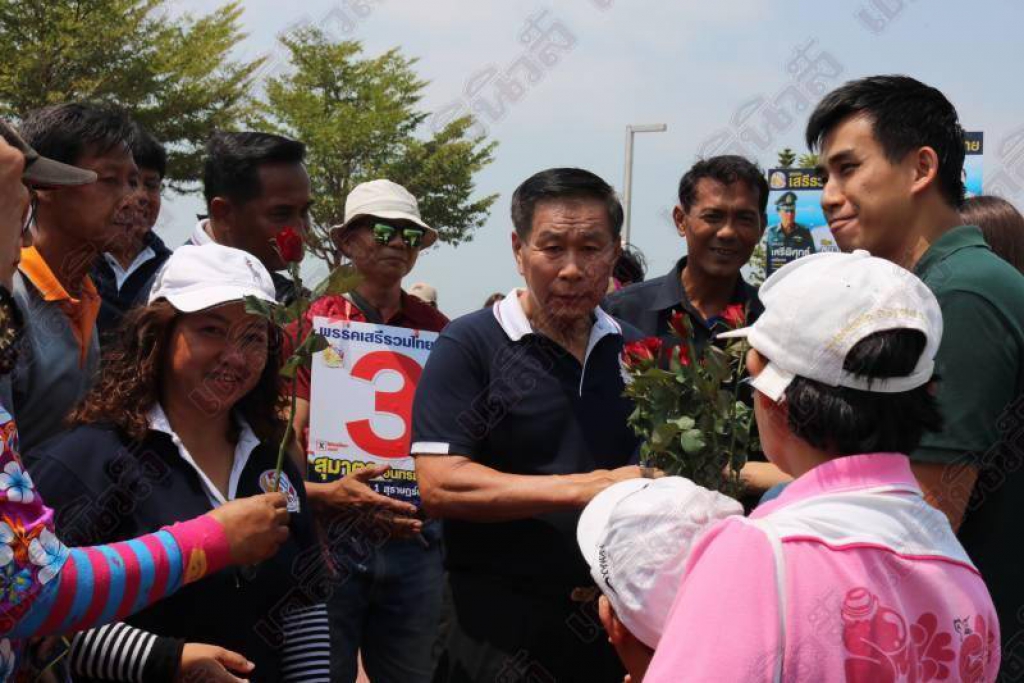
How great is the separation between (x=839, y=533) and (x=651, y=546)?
33cm

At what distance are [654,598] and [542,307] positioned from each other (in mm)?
1682

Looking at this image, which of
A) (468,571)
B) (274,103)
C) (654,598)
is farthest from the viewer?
(274,103)

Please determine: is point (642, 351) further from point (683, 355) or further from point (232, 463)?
point (232, 463)

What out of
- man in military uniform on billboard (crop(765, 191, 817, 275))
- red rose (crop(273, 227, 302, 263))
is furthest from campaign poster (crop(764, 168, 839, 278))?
red rose (crop(273, 227, 302, 263))

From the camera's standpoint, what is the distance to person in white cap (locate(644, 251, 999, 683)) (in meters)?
1.62

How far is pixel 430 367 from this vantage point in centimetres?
337

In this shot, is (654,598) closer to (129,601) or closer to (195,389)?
(129,601)

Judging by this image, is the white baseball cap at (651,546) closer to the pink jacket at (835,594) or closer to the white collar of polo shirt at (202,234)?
the pink jacket at (835,594)

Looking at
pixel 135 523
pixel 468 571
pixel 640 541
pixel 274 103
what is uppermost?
pixel 274 103

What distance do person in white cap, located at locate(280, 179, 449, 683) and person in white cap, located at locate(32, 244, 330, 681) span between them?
96cm

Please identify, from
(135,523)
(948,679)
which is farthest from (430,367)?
(948,679)

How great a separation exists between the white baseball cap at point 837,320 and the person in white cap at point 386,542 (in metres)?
2.30

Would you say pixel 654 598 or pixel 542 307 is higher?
pixel 542 307

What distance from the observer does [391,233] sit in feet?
15.0
